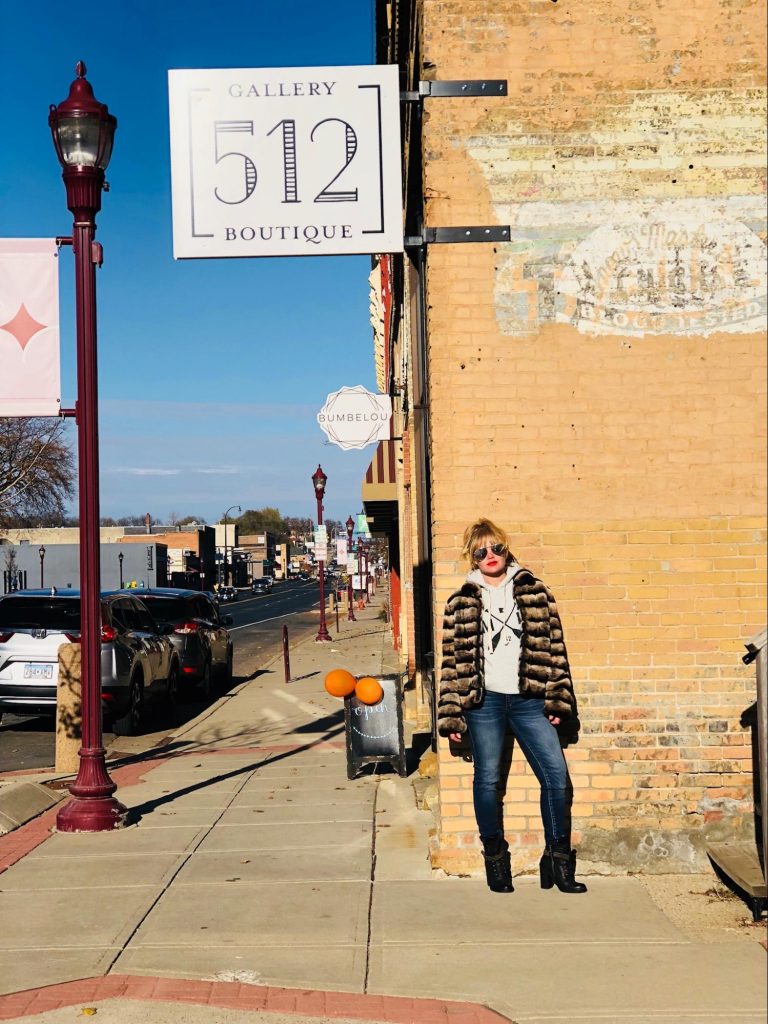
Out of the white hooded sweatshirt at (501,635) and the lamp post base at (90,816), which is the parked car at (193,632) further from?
the white hooded sweatshirt at (501,635)

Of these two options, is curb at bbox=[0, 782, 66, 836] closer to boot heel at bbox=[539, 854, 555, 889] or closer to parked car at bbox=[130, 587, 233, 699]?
boot heel at bbox=[539, 854, 555, 889]

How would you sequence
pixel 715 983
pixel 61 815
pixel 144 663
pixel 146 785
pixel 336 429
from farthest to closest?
pixel 336 429
pixel 144 663
pixel 146 785
pixel 61 815
pixel 715 983

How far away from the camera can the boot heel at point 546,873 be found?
643cm

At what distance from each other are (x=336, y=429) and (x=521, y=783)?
40.8 feet

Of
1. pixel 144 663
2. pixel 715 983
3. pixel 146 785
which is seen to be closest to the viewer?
pixel 715 983

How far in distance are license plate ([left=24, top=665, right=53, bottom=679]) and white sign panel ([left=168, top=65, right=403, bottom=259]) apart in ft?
27.8

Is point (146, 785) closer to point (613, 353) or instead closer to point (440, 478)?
point (440, 478)

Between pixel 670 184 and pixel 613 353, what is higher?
pixel 670 184

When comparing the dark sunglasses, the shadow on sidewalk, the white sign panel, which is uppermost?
the white sign panel

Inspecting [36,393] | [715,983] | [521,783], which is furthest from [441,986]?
[36,393]

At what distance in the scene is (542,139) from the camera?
693 cm

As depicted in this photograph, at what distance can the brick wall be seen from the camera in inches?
264

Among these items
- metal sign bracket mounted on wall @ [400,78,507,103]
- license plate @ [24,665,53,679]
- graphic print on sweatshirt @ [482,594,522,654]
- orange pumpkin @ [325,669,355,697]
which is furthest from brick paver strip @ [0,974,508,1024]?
license plate @ [24,665,53,679]

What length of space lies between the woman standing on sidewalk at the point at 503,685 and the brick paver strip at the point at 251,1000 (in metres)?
1.68
